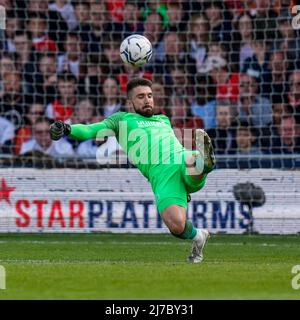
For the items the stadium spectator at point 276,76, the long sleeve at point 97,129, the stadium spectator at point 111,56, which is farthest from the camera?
the stadium spectator at point 111,56

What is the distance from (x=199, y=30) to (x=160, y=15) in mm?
1009

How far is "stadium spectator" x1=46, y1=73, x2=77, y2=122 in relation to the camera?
63.5 ft

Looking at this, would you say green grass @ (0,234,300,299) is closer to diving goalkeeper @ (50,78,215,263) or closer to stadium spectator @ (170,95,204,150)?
diving goalkeeper @ (50,78,215,263)

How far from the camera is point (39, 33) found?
66.0 ft

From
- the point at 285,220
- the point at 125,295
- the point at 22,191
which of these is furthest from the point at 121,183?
the point at 125,295

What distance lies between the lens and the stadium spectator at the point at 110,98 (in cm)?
1930

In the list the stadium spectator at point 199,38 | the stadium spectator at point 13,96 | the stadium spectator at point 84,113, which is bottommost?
the stadium spectator at point 84,113

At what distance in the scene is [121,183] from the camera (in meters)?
16.2

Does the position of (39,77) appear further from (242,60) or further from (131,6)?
(242,60)

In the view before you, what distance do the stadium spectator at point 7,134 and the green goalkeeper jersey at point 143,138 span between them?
23.9 ft

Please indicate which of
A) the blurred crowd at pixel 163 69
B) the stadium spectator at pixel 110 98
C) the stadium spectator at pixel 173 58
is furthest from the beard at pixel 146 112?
the stadium spectator at pixel 173 58

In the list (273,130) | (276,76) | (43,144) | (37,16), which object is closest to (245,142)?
(273,130)

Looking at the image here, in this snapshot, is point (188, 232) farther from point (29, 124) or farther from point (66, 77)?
point (66, 77)

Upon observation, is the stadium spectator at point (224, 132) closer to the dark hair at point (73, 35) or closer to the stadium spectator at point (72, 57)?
the stadium spectator at point (72, 57)
